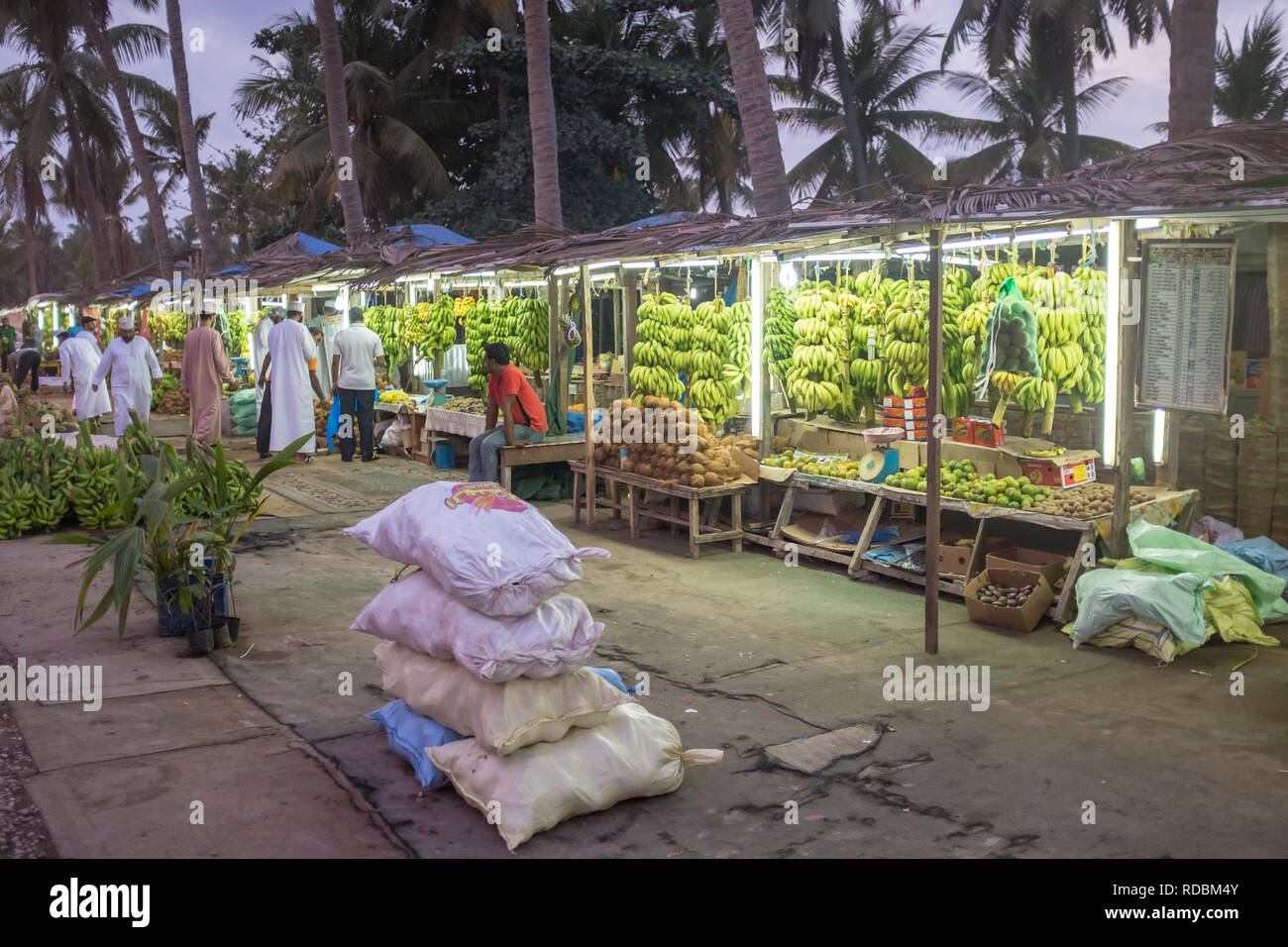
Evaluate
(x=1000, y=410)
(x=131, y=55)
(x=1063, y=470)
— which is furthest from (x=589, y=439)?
(x=131, y=55)

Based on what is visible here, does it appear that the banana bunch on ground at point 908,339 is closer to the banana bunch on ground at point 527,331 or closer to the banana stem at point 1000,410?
the banana stem at point 1000,410

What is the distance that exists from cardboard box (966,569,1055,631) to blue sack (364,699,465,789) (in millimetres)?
3625

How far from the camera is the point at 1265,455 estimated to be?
741cm

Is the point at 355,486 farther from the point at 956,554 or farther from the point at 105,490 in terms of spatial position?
the point at 956,554

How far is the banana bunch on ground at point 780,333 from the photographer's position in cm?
913

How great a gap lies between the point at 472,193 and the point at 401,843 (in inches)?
800

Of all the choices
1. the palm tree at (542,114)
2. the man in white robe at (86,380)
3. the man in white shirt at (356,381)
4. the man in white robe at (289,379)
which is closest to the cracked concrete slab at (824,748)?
the man in white robe at (289,379)

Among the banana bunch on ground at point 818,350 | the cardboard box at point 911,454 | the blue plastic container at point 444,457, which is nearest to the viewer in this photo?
the cardboard box at point 911,454

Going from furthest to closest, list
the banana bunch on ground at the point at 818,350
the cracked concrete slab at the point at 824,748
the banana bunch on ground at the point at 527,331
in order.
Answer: the banana bunch on ground at the point at 527,331 → the banana bunch on ground at the point at 818,350 → the cracked concrete slab at the point at 824,748

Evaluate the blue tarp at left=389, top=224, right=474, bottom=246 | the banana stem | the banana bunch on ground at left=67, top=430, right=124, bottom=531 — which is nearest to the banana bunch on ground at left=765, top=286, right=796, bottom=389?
the banana stem

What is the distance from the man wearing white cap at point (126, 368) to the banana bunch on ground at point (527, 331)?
13.1 ft

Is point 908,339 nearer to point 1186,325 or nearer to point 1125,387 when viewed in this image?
point 1125,387

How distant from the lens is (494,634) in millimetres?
4160

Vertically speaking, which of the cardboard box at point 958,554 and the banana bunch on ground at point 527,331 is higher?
the banana bunch on ground at point 527,331
